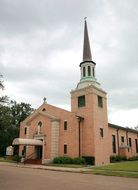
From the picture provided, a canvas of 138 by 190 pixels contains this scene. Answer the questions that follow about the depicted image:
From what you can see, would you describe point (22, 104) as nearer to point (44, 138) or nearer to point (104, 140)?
point (44, 138)

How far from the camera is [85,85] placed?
114ft

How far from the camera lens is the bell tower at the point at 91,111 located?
31.6 m

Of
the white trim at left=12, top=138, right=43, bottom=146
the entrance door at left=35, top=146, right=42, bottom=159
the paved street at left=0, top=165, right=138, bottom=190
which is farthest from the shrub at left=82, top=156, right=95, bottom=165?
the paved street at left=0, top=165, right=138, bottom=190

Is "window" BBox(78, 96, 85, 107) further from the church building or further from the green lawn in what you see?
the green lawn

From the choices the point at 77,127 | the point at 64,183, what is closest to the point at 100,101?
the point at 77,127

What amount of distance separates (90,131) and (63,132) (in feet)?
12.9

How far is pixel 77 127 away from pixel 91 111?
2924 millimetres

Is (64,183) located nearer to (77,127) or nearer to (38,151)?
(77,127)

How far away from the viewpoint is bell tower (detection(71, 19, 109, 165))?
104 feet

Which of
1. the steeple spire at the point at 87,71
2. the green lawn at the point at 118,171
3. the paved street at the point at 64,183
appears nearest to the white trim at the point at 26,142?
the steeple spire at the point at 87,71

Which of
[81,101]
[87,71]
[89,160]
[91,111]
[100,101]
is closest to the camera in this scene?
[89,160]

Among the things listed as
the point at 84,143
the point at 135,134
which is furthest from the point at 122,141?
the point at 84,143

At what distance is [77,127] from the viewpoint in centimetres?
3209

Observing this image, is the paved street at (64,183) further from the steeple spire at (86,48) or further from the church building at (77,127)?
the steeple spire at (86,48)
